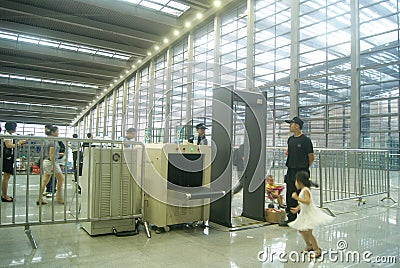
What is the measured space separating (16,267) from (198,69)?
11797mm

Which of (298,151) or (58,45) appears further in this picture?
(58,45)

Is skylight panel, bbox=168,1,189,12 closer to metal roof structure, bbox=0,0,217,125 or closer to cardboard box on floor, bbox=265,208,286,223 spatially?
metal roof structure, bbox=0,0,217,125

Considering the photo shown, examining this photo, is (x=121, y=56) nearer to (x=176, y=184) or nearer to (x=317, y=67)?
(x=317, y=67)

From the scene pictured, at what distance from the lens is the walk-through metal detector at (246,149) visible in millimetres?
3414

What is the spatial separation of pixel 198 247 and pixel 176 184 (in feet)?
2.70

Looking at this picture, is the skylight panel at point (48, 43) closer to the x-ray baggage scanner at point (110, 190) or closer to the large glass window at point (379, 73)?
the large glass window at point (379, 73)

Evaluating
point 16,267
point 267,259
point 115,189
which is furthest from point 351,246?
point 16,267

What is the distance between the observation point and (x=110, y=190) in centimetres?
306

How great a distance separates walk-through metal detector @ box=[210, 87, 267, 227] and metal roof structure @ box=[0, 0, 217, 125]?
28.7 ft

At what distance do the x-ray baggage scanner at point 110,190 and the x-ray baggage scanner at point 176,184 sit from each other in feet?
0.50

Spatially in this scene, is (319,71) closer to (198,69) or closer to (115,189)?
(198,69)

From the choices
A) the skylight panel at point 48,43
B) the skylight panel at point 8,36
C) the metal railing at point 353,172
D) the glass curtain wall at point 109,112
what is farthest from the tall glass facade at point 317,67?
the glass curtain wall at point 109,112

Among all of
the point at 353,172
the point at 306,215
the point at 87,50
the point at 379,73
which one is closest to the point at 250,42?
the point at 379,73

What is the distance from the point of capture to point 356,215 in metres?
4.32
